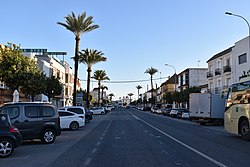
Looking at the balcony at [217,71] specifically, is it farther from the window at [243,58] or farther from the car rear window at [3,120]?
the car rear window at [3,120]

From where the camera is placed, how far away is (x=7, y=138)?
11.3 metres

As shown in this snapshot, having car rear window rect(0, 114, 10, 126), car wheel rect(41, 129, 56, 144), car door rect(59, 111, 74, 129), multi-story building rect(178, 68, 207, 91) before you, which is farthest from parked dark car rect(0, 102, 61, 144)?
multi-story building rect(178, 68, 207, 91)

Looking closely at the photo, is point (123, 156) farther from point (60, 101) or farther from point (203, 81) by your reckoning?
point (203, 81)

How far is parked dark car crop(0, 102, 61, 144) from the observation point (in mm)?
14352

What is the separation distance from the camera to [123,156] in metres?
11.3

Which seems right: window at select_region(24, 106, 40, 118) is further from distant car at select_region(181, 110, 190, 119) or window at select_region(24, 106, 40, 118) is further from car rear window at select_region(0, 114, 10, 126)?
distant car at select_region(181, 110, 190, 119)

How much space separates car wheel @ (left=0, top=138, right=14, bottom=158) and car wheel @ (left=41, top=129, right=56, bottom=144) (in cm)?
376

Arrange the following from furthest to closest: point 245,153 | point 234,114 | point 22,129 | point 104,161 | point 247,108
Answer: point 234,114 → point 247,108 → point 22,129 → point 245,153 → point 104,161

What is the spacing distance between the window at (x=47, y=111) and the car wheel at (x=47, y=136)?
733 mm

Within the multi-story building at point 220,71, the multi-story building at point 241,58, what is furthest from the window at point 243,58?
the multi-story building at point 220,71

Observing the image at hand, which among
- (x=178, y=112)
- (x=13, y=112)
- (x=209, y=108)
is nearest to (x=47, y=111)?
(x=13, y=112)

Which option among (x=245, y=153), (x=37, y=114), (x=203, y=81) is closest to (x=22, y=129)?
(x=37, y=114)

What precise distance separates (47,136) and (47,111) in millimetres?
1155

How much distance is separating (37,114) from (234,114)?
1057 cm
